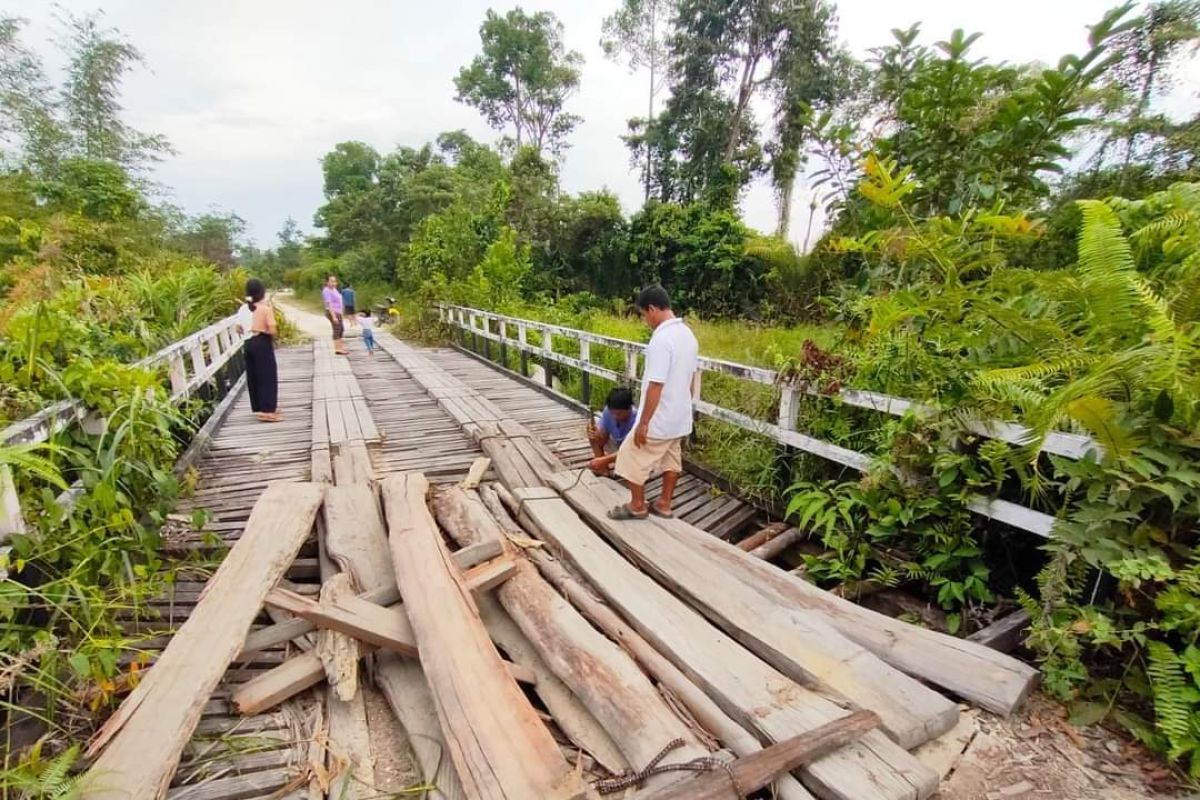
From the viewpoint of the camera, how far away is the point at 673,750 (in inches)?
73.1

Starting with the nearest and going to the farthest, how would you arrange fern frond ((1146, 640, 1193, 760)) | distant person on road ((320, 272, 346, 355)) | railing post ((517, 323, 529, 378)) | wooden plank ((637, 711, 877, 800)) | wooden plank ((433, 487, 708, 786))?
wooden plank ((637, 711, 877, 800))
fern frond ((1146, 640, 1193, 760))
wooden plank ((433, 487, 708, 786))
railing post ((517, 323, 529, 378))
distant person on road ((320, 272, 346, 355))

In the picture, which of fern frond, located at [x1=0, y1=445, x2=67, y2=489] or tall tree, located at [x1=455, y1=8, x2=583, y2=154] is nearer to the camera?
fern frond, located at [x1=0, y1=445, x2=67, y2=489]

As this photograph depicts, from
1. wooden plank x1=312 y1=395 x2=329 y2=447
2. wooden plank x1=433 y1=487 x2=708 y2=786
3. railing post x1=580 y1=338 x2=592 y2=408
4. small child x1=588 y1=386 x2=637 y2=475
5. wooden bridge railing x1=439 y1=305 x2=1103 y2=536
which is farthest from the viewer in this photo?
railing post x1=580 y1=338 x2=592 y2=408

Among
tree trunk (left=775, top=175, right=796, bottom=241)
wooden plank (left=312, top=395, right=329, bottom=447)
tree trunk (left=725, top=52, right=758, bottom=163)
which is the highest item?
tree trunk (left=725, top=52, right=758, bottom=163)

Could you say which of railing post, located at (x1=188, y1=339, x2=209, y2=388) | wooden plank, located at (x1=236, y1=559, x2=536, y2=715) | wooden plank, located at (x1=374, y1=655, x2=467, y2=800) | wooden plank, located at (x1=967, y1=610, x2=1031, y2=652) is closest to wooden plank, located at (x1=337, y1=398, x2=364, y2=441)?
railing post, located at (x1=188, y1=339, x2=209, y2=388)

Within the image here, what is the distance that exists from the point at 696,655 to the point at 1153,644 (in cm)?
166

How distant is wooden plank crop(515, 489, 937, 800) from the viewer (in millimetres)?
1766

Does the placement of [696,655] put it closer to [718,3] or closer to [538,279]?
[538,279]

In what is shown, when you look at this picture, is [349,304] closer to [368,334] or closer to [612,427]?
[368,334]

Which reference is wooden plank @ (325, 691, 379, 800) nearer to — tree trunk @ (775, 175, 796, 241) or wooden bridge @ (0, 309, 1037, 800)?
wooden bridge @ (0, 309, 1037, 800)

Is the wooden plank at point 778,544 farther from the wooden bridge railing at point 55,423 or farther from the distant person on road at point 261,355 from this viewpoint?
the distant person on road at point 261,355

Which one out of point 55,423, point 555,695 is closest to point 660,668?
point 555,695

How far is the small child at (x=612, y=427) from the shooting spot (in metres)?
4.46

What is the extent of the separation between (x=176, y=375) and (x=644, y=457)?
439cm
